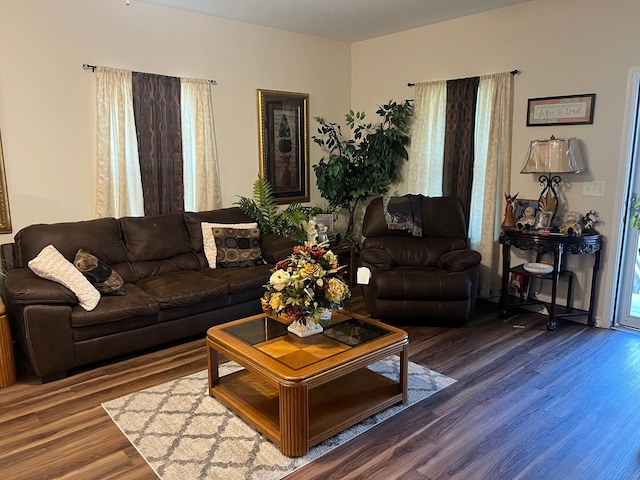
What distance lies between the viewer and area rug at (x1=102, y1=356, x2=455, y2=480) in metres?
2.33

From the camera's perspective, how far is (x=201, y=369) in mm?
3412

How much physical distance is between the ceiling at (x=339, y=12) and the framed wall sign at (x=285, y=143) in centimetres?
79

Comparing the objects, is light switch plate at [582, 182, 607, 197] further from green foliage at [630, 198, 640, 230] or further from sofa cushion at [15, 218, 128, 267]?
sofa cushion at [15, 218, 128, 267]

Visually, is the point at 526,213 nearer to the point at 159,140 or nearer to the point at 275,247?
the point at 275,247

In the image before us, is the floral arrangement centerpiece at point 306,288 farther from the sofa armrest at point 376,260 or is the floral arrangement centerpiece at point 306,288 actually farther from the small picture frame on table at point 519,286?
the small picture frame on table at point 519,286

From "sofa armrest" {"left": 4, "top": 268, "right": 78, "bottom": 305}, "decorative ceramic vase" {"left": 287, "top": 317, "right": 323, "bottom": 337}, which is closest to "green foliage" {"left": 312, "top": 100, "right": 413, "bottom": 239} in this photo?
"decorative ceramic vase" {"left": 287, "top": 317, "right": 323, "bottom": 337}

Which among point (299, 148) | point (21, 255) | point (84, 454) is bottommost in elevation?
point (84, 454)

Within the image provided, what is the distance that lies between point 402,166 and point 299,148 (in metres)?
1.28

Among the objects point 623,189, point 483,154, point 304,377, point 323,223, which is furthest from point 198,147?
point 623,189

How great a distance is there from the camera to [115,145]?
4.20 meters

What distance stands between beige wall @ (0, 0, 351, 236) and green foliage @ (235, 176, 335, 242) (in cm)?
19

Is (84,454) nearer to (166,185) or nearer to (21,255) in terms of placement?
(21,255)

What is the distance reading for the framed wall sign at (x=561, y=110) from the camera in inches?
160

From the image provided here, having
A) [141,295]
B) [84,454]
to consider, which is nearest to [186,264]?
[141,295]
